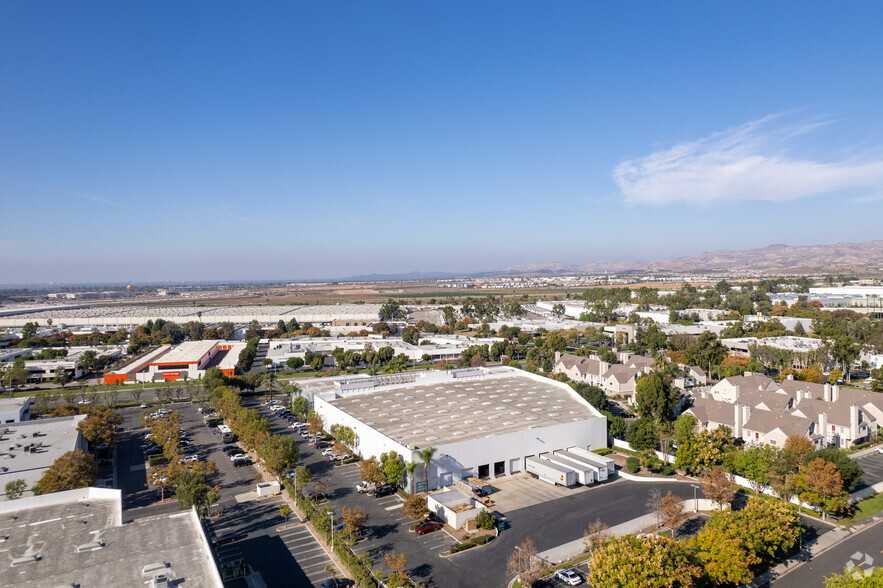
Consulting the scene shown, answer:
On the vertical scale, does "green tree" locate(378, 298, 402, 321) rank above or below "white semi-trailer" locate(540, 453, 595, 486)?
above

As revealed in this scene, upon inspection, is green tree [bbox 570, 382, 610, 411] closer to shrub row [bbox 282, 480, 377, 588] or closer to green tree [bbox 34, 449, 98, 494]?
shrub row [bbox 282, 480, 377, 588]

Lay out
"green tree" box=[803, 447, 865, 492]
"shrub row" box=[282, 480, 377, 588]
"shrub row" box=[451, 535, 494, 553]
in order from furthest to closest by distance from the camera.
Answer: "green tree" box=[803, 447, 865, 492]
"shrub row" box=[451, 535, 494, 553]
"shrub row" box=[282, 480, 377, 588]

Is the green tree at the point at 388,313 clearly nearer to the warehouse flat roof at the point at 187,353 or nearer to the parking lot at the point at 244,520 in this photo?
the warehouse flat roof at the point at 187,353

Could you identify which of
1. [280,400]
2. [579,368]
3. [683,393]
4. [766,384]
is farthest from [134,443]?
[766,384]

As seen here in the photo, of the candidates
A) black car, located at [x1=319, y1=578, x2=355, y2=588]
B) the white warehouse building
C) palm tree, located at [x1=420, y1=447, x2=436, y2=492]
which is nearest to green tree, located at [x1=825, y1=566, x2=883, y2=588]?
black car, located at [x1=319, y1=578, x2=355, y2=588]

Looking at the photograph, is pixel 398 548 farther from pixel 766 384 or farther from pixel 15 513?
pixel 766 384

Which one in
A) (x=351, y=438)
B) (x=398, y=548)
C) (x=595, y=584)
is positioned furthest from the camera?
(x=351, y=438)
